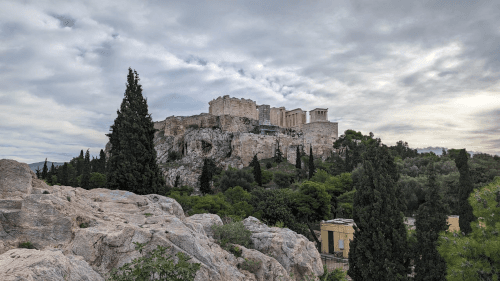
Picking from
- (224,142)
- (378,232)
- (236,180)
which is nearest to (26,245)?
(378,232)

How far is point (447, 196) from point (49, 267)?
27.6 meters

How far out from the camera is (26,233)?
17.1 feet

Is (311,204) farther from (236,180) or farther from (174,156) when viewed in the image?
(174,156)

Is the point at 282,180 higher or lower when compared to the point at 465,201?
higher

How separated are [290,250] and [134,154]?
25.2ft

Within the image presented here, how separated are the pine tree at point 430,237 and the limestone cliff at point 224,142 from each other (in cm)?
3902

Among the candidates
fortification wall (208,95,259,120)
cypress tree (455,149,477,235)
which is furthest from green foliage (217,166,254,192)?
fortification wall (208,95,259,120)

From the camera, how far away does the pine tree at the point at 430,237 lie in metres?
9.73

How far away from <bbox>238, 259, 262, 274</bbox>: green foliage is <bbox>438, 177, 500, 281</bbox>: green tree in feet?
14.9

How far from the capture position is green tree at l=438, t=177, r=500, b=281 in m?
6.61

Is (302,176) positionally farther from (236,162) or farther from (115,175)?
(115,175)

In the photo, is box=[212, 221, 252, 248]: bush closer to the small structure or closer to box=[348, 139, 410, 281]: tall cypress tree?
box=[348, 139, 410, 281]: tall cypress tree

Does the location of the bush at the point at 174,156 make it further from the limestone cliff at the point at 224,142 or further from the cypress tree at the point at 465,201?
the cypress tree at the point at 465,201

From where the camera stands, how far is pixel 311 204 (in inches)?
863
